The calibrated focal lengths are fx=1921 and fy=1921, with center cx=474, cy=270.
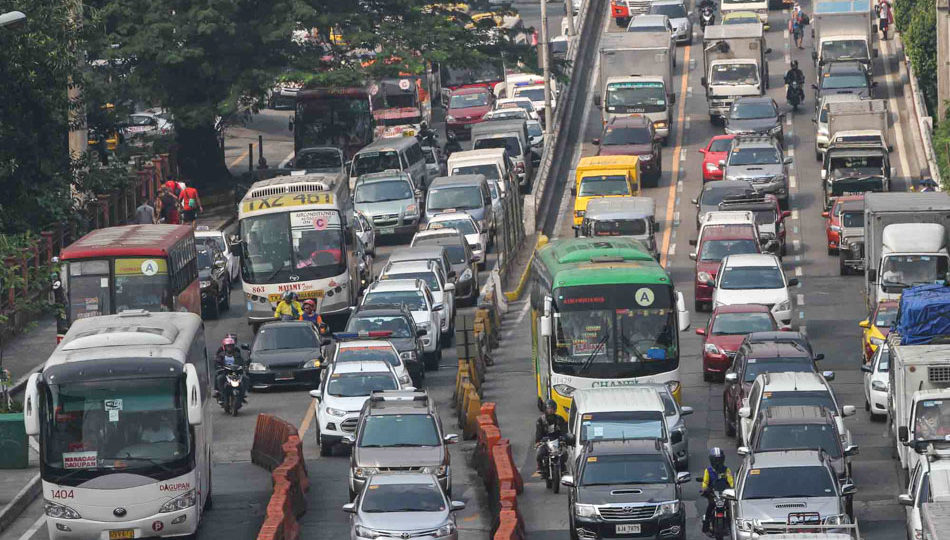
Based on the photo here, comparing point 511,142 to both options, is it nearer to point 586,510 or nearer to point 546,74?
point 546,74

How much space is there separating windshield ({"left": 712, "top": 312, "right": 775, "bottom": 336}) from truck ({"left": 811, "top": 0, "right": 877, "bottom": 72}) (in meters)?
35.0

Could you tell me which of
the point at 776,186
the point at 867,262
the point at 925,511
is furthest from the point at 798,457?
the point at 776,186

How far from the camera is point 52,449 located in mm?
26078

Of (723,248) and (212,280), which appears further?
(212,280)

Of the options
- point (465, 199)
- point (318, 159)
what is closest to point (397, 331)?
point (465, 199)

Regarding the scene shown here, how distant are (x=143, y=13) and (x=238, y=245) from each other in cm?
1942

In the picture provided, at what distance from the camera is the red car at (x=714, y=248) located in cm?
4594

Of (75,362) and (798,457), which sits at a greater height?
(75,362)

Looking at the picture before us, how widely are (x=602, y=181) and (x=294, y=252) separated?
1331cm

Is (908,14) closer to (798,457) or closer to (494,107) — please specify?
(494,107)

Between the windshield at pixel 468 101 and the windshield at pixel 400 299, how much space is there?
33.2 metres

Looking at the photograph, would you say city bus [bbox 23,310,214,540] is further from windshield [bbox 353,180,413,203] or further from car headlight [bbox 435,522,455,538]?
windshield [bbox 353,180,413,203]

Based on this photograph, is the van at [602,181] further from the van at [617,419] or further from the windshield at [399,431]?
the windshield at [399,431]

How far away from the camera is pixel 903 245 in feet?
135
